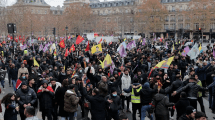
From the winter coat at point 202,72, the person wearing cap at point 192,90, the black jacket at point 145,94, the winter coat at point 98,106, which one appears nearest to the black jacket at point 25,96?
the winter coat at point 98,106

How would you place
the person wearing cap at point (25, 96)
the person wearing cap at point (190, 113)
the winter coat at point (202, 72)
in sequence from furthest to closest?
1. the winter coat at point (202, 72)
2. the person wearing cap at point (25, 96)
3. the person wearing cap at point (190, 113)

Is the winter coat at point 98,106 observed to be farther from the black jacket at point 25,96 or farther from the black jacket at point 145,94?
the black jacket at point 25,96

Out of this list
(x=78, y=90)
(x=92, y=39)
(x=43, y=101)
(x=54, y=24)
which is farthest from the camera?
(x=54, y=24)

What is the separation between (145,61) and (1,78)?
7.05 m

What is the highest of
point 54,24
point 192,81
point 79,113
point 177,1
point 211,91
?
point 177,1

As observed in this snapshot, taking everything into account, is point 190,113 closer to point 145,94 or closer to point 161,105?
point 161,105

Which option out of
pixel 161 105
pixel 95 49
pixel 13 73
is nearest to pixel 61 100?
pixel 161 105

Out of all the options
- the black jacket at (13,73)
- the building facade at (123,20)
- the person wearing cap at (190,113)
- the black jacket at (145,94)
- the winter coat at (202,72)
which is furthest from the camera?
the building facade at (123,20)

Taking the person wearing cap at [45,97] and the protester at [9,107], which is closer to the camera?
the protester at [9,107]

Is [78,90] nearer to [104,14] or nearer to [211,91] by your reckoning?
[211,91]

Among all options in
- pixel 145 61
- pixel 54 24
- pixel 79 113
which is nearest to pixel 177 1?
pixel 54 24

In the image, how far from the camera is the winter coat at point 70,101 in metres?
6.44

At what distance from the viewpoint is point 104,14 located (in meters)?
86.8

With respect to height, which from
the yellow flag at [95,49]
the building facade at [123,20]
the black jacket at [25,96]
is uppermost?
the building facade at [123,20]
